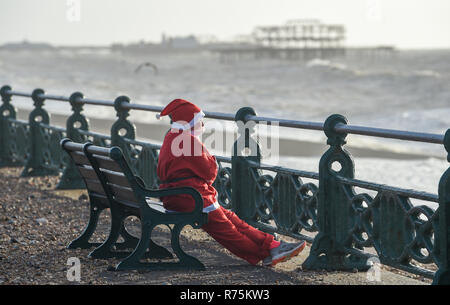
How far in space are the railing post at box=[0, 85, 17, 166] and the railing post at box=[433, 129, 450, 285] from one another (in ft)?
30.1

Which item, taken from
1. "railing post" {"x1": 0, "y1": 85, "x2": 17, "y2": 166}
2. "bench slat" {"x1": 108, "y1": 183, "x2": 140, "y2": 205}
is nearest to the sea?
"railing post" {"x1": 0, "y1": 85, "x2": 17, "y2": 166}

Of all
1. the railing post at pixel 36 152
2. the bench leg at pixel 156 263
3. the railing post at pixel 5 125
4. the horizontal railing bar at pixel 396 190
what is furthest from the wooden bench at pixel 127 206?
the railing post at pixel 5 125

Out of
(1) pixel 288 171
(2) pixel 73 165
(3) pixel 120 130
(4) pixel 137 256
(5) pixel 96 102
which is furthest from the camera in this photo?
(2) pixel 73 165

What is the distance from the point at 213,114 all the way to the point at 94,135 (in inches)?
119

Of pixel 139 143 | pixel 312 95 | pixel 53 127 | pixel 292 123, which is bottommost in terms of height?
pixel 312 95

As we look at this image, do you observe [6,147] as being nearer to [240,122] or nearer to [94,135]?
[94,135]

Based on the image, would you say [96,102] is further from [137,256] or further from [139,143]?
[137,256]

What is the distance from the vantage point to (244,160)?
6875mm

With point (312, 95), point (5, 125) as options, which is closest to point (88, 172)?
point (5, 125)

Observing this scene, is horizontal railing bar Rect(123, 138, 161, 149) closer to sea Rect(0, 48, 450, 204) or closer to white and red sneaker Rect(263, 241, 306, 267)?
white and red sneaker Rect(263, 241, 306, 267)

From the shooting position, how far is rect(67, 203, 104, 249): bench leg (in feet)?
20.7

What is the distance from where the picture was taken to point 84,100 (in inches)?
395

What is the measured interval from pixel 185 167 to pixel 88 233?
4.07 feet

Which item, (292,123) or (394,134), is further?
(292,123)
